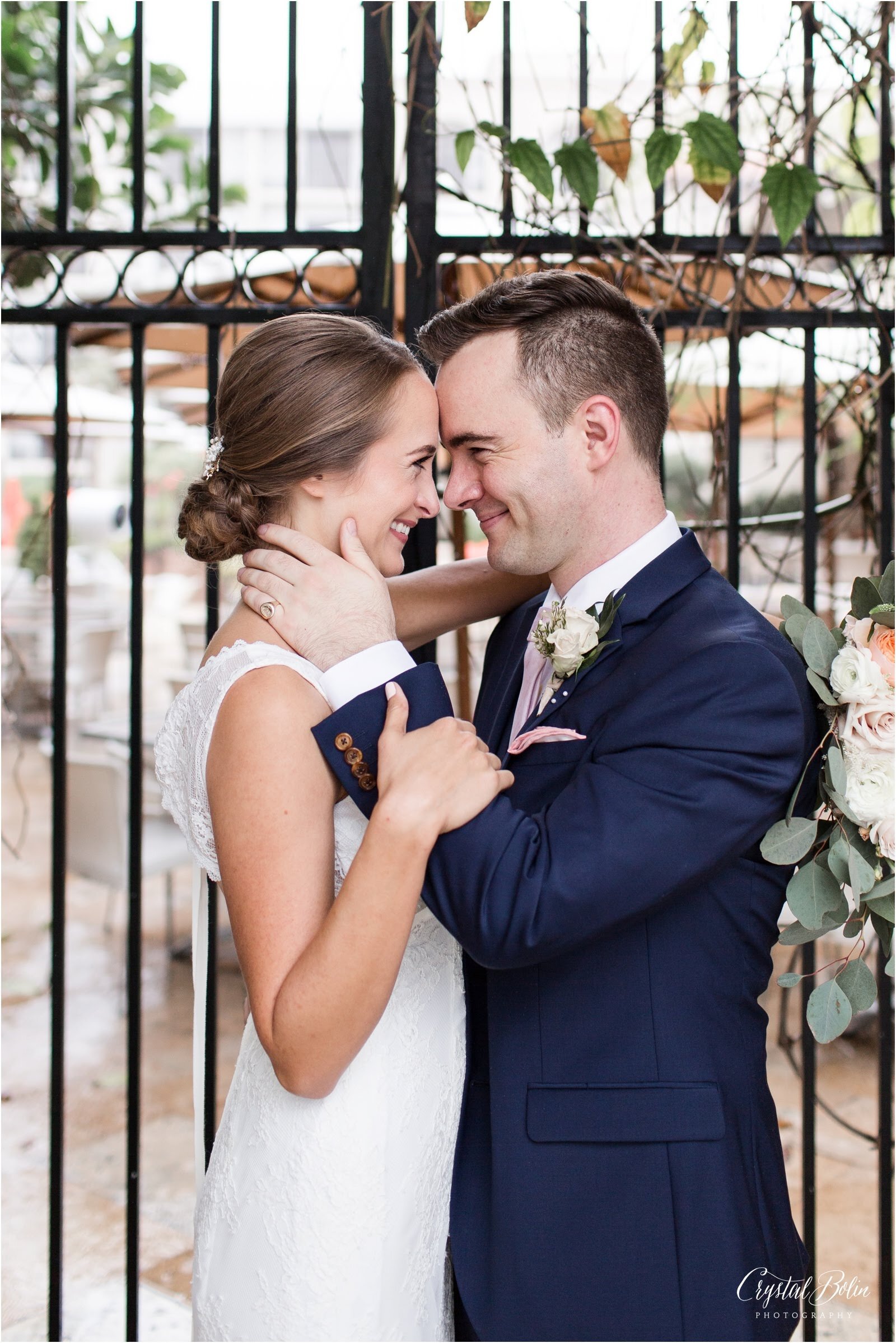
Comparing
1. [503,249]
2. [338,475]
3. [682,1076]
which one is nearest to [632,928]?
[682,1076]

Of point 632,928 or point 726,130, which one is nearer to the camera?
point 632,928

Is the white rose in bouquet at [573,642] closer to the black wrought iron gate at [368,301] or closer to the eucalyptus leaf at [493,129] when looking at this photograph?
the black wrought iron gate at [368,301]

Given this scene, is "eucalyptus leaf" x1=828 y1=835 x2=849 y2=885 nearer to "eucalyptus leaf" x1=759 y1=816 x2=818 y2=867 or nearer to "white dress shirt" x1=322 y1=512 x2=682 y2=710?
"eucalyptus leaf" x1=759 y1=816 x2=818 y2=867

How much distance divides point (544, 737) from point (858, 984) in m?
0.61

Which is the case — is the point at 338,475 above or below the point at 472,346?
below

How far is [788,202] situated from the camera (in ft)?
6.72

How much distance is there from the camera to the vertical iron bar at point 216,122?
2.13 m

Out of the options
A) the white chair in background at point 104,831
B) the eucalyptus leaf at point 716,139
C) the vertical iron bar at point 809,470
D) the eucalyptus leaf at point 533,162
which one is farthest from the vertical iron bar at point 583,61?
the white chair in background at point 104,831

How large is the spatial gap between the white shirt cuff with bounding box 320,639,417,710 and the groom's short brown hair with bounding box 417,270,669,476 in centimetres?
54

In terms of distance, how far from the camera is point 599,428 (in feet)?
5.83

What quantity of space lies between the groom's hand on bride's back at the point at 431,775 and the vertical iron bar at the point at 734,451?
39.0 inches

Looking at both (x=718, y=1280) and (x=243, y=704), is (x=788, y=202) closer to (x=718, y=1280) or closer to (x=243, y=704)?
(x=243, y=704)

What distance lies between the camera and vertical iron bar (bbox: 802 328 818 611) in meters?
2.23

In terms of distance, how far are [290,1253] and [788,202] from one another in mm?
1936
